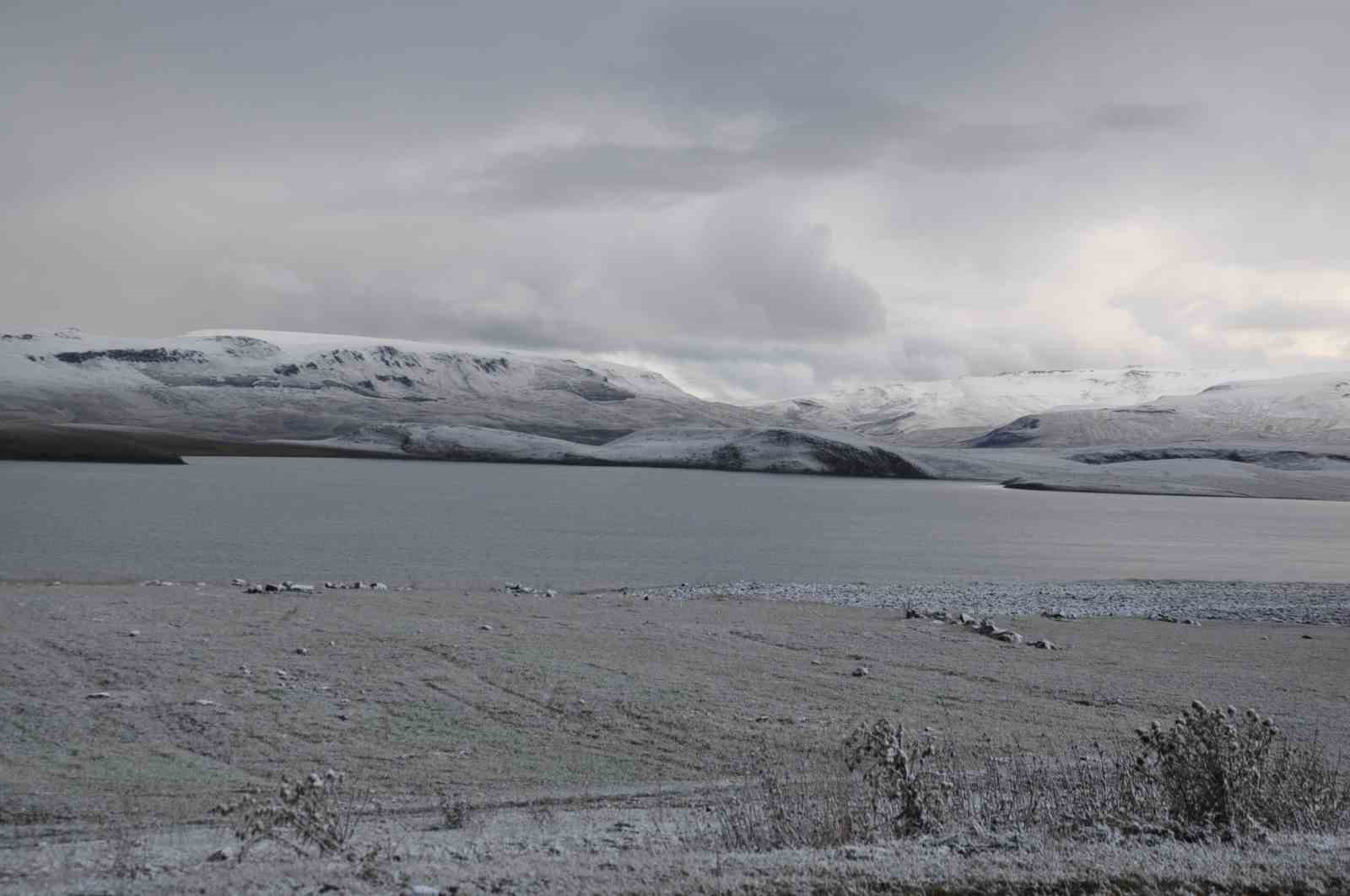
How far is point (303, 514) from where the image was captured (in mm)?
54469

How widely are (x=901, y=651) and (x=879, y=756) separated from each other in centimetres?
1193

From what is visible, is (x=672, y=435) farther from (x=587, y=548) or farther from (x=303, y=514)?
(x=587, y=548)

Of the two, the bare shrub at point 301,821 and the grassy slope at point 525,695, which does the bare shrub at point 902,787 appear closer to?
the grassy slope at point 525,695

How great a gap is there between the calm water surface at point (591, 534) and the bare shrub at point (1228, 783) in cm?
2415

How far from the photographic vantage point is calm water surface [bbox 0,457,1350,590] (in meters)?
34.7

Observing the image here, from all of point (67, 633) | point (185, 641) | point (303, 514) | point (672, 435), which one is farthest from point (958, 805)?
point (672, 435)

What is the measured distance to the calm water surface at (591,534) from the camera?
34.7 meters

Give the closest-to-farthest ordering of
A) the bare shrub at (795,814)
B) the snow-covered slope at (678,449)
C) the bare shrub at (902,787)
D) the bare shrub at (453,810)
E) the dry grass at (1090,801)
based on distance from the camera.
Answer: the bare shrub at (795,814), the dry grass at (1090,801), the bare shrub at (902,787), the bare shrub at (453,810), the snow-covered slope at (678,449)

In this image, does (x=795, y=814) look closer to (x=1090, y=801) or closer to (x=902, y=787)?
(x=902, y=787)

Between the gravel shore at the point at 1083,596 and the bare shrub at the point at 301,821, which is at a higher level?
the bare shrub at the point at 301,821

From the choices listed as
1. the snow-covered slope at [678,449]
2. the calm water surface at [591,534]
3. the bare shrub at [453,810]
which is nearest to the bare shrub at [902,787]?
the bare shrub at [453,810]

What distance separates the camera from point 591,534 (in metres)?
48.7

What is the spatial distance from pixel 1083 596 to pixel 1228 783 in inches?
975

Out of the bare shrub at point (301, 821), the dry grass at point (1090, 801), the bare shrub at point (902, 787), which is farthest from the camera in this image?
the bare shrub at point (902, 787)
